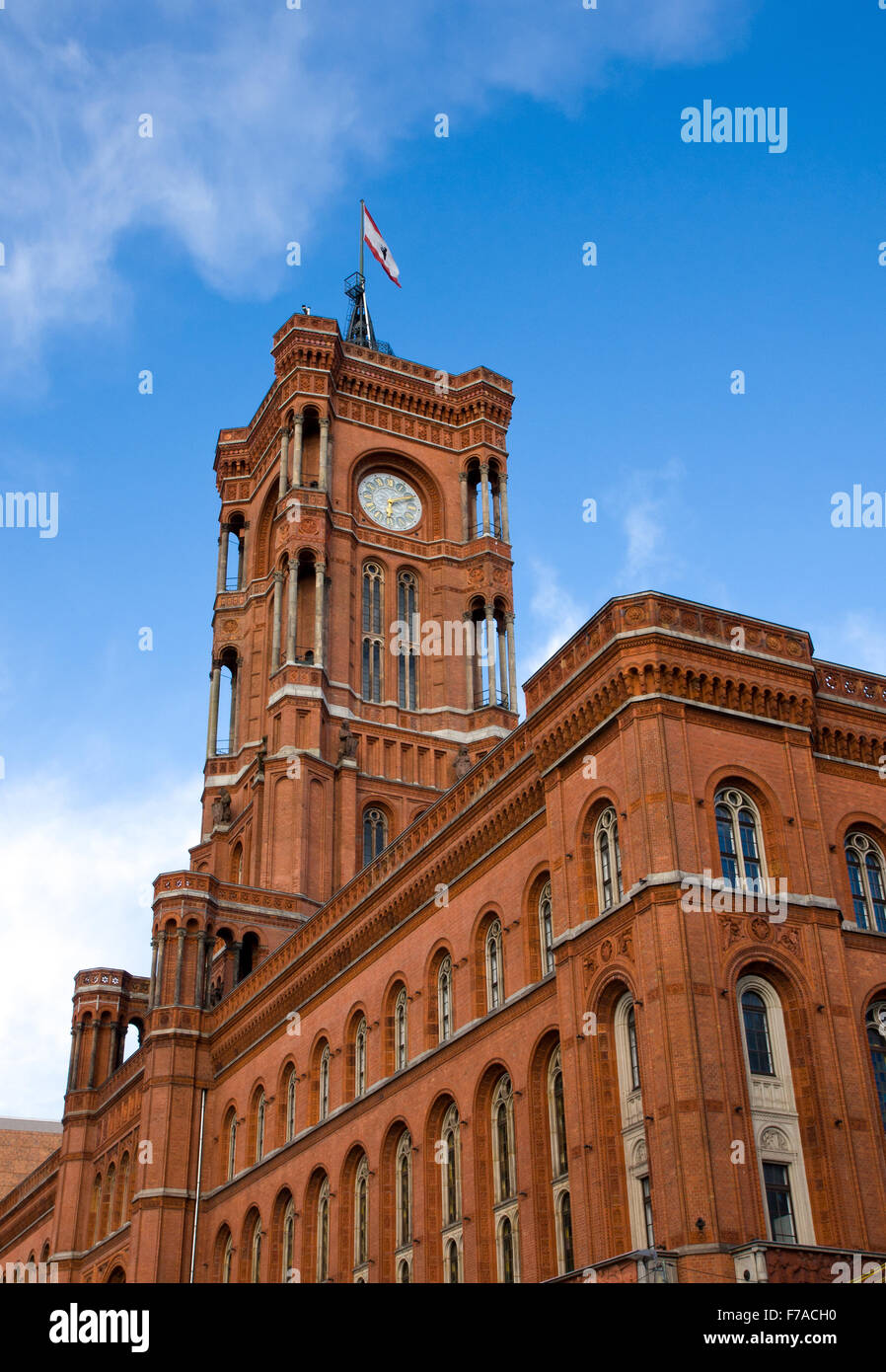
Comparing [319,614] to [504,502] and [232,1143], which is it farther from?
[232,1143]

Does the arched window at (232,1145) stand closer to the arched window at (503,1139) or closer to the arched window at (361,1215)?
the arched window at (361,1215)

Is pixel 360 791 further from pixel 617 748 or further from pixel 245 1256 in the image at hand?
pixel 617 748

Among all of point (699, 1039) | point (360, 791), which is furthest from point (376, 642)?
Result: point (699, 1039)

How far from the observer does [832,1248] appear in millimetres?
24844

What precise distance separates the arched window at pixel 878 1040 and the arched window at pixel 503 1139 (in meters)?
7.88

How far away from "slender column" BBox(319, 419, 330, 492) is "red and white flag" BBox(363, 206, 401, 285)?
39.9ft

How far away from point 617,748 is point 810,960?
5600 millimetres

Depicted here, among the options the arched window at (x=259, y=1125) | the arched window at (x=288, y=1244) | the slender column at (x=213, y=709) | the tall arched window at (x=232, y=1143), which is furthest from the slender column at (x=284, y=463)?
the arched window at (x=288, y=1244)

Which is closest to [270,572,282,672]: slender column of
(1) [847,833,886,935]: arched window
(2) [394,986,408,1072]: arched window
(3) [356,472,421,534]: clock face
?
(3) [356,472,421,534]: clock face

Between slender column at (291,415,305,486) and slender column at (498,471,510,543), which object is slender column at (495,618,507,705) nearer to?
slender column at (498,471,510,543)

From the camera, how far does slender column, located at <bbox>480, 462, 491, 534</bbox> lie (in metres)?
70.1

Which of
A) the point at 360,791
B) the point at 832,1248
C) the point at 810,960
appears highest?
the point at 360,791

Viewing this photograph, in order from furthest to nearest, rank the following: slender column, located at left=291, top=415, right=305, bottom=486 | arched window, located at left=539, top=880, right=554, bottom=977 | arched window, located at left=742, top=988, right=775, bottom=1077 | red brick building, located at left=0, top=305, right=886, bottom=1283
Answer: slender column, located at left=291, top=415, right=305, bottom=486
arched window, located at left=539, top=880, right=554, bottom=977
arched window, located at left=742, top=988, right=775, bottom=1077
red brick building, located at left=0, top=305, right=886, bottom=1283
